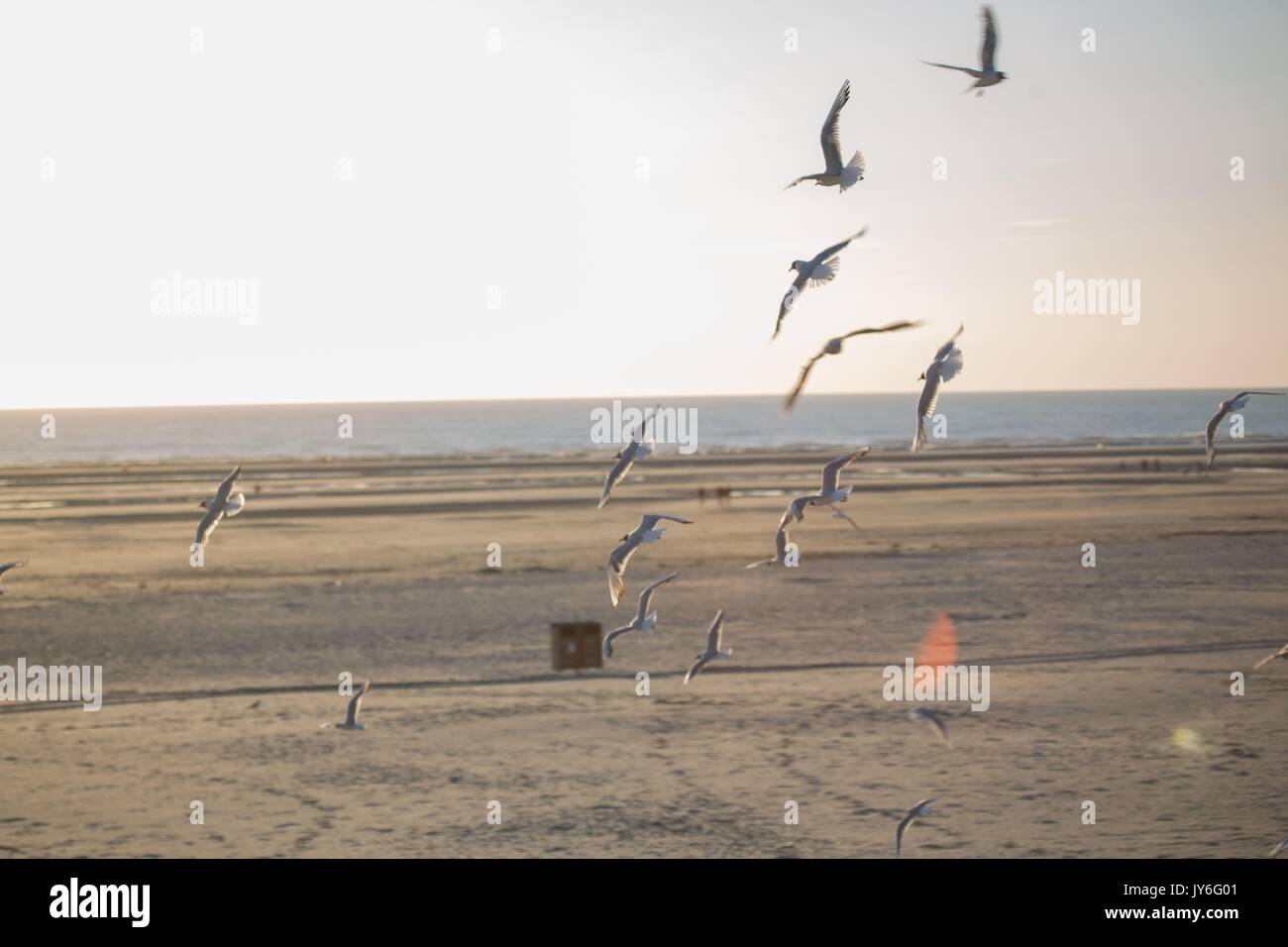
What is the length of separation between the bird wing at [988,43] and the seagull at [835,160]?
1010 millimetres

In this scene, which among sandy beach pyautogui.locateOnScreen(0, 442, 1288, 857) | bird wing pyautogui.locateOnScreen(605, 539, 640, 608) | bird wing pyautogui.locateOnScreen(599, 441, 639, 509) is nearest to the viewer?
bird wing pyautogui.locateOnScreen(599, 441, 639, 509)

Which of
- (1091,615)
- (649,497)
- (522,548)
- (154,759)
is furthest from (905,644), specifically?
(649,497)

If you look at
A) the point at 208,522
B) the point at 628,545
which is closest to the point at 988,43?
the point at 628,545

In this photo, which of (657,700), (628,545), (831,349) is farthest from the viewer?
(657,700)

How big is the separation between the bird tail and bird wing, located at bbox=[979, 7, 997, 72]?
1153 millimetres

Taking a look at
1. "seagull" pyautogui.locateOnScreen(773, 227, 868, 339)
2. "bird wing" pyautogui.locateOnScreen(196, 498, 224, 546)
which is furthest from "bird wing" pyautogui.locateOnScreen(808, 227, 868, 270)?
"bird wing" pyautogui.locateOnScreen(196, 498, 224, 546)

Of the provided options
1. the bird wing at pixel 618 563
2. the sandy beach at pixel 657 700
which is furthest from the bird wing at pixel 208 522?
the sandy beach at pixel 657 700

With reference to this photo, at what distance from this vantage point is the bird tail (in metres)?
9.35

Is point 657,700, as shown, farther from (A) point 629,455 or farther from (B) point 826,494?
(B) point 826,494

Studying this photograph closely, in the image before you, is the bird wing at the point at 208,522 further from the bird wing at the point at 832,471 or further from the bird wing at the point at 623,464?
the bird wing at the point at 832,471

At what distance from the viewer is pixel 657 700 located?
18.4 m

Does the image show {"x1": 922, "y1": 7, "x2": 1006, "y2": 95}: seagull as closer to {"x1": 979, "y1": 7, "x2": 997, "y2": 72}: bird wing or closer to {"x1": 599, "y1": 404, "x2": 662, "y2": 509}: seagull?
{"x1": 979, "y1": 7, "x2": 997, "y2": 72}: bird wing

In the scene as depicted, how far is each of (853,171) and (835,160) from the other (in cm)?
20

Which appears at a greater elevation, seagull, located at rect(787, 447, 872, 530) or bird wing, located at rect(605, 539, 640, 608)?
seagull, located at rect(787, 447, 872, 530)
